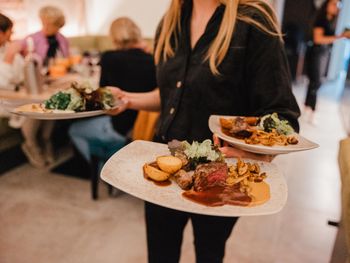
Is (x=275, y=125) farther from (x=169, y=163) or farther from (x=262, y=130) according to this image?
(x=169, y=163)

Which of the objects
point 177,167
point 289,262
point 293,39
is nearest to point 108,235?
point 289,262

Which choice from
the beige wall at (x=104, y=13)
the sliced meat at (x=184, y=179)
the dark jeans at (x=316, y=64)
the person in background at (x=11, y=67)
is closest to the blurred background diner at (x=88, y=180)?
the person in background at (x=11, y=67)

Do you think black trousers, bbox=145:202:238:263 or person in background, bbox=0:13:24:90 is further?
person in background, bbox=0:13:24:90

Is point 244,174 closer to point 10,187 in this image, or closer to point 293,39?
point 10,187

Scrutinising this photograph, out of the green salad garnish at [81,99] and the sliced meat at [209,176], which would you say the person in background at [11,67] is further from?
the sliced meat at [209,176]

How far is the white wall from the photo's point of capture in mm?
4469

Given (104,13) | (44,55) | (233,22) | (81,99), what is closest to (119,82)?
(44,55)

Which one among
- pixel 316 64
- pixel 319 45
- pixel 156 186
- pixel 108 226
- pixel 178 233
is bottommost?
pixel 108 226

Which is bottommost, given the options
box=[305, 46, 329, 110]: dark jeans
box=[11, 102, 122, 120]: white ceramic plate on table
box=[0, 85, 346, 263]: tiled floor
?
box=[0, 85, 346, 263]: tiled floor

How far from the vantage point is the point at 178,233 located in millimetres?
1062

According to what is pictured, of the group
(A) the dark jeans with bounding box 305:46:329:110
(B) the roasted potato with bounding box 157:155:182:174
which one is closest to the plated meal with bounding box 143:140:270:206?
(B) the roasted potato with bounding box 157:155:182:174

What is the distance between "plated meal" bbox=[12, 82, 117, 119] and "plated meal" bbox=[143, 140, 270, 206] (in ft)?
1.12

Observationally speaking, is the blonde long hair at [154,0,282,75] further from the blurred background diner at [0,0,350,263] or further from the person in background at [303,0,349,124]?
the person in background at [303,0,349,124]

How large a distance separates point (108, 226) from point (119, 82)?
0.87 meters
